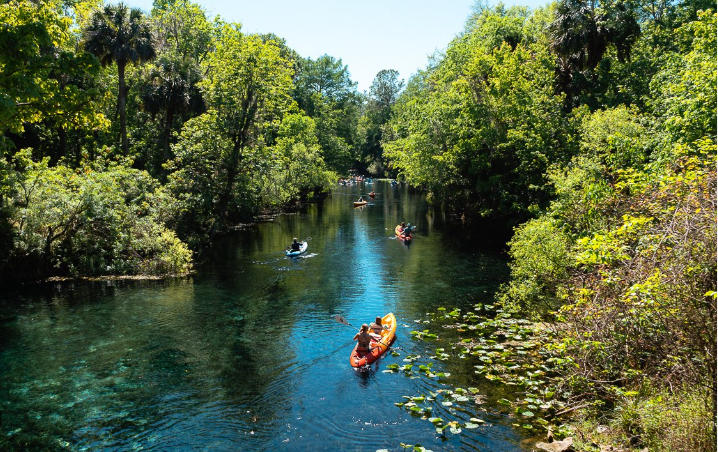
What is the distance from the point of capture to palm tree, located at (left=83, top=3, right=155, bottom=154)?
31.2 metres

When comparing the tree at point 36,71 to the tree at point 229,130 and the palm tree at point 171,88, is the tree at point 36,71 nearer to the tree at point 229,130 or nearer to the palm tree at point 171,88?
the tree at point 229,130

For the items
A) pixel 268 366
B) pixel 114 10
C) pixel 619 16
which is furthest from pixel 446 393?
pixel 114 10

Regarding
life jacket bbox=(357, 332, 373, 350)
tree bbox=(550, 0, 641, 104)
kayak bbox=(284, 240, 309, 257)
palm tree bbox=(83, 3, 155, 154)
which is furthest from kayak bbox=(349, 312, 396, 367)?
palm tree bbox=(83, 3, 155, 154)

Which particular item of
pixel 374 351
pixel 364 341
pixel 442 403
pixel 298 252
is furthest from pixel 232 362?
pixel 298 252

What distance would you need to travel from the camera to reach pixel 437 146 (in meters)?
36.3

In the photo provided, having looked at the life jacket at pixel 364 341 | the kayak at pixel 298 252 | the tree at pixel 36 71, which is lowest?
the life jacket at pixel 364 341

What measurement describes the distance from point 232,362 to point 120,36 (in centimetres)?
2790

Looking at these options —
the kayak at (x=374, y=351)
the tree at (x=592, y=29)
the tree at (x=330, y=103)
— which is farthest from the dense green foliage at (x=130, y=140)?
the tree at (x=592, y=29)

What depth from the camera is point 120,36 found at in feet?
104

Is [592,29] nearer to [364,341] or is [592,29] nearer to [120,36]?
[364,341]

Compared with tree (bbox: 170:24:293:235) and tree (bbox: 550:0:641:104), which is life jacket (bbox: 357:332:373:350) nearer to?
tree (bbox: 170:24:293:235)

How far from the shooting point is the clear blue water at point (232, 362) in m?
9.59

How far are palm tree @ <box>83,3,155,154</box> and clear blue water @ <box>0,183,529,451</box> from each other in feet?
56.3

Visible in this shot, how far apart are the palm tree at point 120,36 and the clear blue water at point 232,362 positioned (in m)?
17.2
